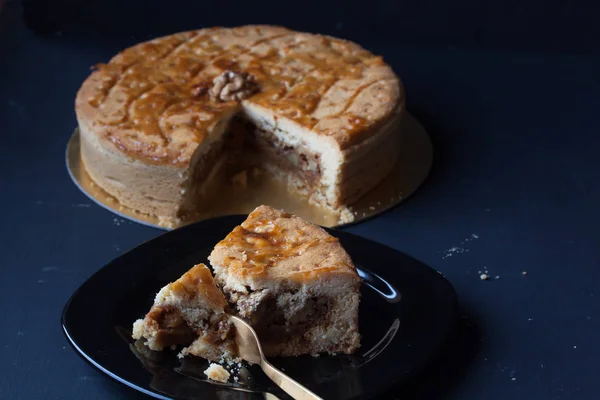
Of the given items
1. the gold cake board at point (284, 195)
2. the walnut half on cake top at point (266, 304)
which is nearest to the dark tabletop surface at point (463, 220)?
the gold cake board at point (284, 195)

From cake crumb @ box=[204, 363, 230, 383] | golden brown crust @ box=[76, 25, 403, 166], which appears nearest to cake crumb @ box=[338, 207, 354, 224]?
golden brown crust @ box=[76, 25, 403, 166]

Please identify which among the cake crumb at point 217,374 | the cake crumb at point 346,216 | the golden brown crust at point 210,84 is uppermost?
the golden brown crust at point 210,84

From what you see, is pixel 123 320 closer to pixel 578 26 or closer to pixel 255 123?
pixel 255 123

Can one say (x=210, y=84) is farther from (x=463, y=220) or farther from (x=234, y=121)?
(x=463, y=220)

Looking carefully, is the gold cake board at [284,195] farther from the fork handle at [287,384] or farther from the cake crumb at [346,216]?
the fork handle at [287,384]

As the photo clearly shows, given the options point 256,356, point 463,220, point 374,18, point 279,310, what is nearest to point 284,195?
point 463,220

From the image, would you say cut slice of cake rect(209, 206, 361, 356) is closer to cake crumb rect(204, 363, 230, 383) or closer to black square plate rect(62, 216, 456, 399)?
black square plate rect(62, 216, 456, 399)
